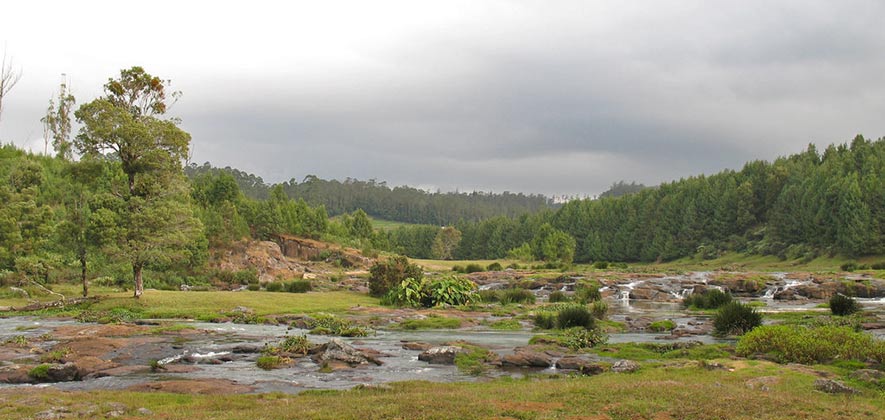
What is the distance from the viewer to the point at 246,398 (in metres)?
15.6

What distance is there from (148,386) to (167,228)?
2534 centimetres

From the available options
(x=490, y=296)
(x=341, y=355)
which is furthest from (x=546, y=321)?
(x=490, y=296)

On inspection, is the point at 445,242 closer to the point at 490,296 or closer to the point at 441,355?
the point at 490,296

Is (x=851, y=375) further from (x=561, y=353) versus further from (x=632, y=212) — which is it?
(x=632, y=212)

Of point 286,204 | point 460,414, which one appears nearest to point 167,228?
point 460,414

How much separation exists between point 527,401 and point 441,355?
28.7 feet

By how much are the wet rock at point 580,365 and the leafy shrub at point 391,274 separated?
2836 cm

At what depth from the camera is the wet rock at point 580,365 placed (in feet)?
65.7

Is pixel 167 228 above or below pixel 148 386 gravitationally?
above

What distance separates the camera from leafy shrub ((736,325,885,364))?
19906 millimetres

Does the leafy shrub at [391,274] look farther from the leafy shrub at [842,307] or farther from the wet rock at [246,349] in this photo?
the leafy shrub at [842,307]

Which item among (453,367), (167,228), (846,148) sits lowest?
(453,367)

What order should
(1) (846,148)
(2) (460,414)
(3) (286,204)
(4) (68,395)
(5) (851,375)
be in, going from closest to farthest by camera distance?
(2) (460,414), (4) (68,395), (5) (851,375), (3) (286,204), (1) (846,148)

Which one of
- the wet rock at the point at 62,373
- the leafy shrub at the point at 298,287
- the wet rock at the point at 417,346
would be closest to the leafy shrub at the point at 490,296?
the leafy shrub at the point at 298,287
